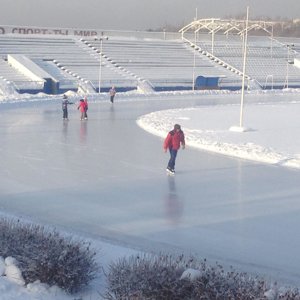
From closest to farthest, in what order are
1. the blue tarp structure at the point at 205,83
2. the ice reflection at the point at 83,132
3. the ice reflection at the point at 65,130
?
the ice reflection at the point at 83,132 → the ice reflection at the point at 65,130 → the blue tarp structure at the point at 205,83

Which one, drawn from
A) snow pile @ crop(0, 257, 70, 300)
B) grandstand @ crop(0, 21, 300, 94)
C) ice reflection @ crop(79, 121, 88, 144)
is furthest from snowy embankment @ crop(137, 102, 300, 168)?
grandstand @ crop(0, 21, 300, 94)

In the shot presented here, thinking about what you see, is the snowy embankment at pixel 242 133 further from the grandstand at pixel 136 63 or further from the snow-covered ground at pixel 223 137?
the grandstand at pixel 136 63

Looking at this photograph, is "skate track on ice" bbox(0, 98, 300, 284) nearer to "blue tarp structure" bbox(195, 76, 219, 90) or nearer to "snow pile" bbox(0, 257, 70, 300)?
"snow pile" bbox(0, 257, 70, 300)

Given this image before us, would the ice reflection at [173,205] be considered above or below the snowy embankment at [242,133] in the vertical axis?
above

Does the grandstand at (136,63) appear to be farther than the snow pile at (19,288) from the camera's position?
Yes

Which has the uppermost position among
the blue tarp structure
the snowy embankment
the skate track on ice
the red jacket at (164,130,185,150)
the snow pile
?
the red jacket at (164,130,185,150)

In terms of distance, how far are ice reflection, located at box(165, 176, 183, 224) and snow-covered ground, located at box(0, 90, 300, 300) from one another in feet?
6.32

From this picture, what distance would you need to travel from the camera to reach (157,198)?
13.3 m

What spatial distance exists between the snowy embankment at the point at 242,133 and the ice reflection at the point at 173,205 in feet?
15.5

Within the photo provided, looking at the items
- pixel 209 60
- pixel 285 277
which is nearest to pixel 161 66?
pixel 209 60

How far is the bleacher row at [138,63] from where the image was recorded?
58.9 m

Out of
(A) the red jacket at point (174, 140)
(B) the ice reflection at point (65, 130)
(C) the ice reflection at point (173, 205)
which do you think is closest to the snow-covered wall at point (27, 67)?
(B) the ice reflection at point (65, 130)

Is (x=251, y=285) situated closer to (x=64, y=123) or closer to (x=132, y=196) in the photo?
(x=132, y=196)

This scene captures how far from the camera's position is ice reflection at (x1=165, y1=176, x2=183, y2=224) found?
38.0ft
